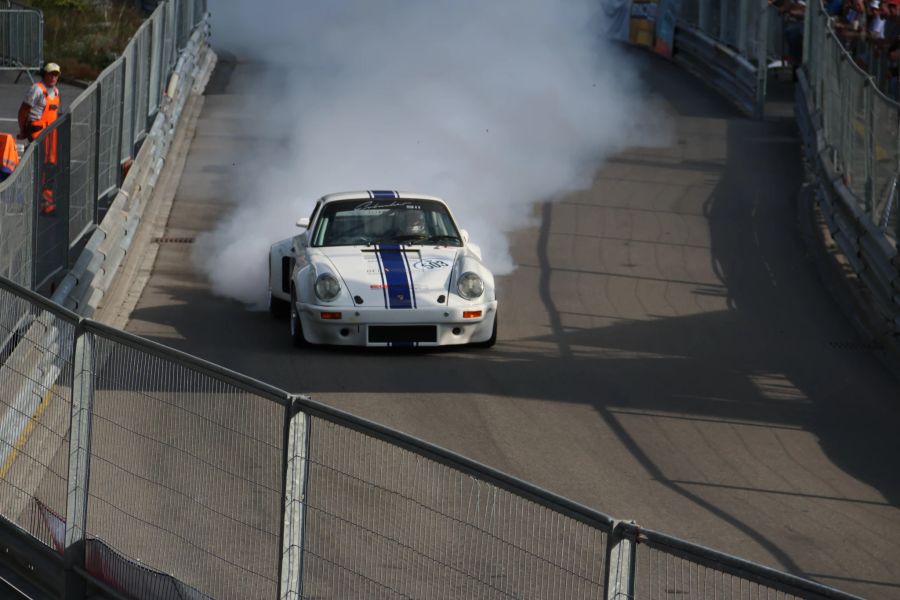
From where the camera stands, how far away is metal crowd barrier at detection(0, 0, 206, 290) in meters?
9.38

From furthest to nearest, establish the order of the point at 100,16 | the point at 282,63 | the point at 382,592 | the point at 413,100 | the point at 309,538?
the point at 100,16, the point at 282,63, the point at 413,100, the point at 309,538, the point at 382,592

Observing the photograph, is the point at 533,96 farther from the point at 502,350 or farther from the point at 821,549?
the point at 821,549

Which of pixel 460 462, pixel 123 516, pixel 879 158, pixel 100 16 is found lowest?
pixel 123 516

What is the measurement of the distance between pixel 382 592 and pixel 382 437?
491 millimetres

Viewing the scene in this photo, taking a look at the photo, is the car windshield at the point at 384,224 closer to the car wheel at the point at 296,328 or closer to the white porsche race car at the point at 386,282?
the white porsche race car at the point at 386,282

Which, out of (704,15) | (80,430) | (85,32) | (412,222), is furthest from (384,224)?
(85,32)

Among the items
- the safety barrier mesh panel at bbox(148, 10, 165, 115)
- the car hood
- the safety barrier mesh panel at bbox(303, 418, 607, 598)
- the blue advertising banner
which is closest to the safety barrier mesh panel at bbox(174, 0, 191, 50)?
the safety barrier mesh panel at bbox(148, 10, 165, 115)

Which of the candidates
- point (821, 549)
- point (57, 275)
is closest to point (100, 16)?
point (57, 275)

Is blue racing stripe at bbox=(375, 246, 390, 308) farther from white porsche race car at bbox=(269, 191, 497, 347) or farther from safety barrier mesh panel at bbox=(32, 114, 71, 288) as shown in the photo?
safety barrier mesh panel at bbox=(32, 114, 71, 288)

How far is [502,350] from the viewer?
12.2m

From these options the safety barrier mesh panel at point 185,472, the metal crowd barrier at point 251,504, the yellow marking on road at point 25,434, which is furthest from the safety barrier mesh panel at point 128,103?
the safety barrier mesh panel at point 185,472

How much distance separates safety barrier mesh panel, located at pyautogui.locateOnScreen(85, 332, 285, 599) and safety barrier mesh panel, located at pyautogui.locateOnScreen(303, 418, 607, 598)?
0.24 meters

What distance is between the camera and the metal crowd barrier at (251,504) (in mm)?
3963

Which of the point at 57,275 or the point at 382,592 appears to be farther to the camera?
the point at 57,275
